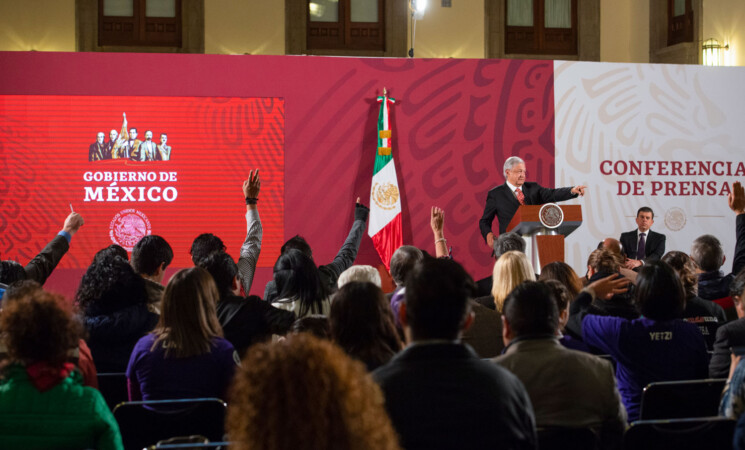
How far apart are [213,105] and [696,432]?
7.09m

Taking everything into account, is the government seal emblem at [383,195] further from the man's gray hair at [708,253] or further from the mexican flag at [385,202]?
the man's gray hair at [708,253]

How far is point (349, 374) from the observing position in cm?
107

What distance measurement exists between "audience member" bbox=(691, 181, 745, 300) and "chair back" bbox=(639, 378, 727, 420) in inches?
79.4

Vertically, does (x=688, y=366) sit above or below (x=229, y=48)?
below

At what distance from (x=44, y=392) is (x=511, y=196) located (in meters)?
6.39

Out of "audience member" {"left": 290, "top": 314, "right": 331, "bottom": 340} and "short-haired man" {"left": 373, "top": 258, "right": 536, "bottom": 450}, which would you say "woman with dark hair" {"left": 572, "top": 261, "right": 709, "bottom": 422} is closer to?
"audience member" {"left": 290, "top": 314, "right": 331, "bottom": 340}

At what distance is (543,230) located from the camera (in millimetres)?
7090

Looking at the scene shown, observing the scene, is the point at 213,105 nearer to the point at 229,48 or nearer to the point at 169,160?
the point at 169,160

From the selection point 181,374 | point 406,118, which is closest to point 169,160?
point 406,118

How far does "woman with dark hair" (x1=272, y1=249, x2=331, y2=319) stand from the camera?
4068 mm

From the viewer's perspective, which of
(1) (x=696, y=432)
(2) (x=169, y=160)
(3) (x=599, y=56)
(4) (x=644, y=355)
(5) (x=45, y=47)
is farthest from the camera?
(3) (x=599, y=56)

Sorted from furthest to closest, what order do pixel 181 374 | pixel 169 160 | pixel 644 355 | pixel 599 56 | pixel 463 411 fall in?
1. pixel 599 56
2. pixel 169 160
3. pixel 644 355
4. pixel 181 374
5. pixel 463 411

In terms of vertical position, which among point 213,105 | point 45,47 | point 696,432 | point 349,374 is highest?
point 45,47

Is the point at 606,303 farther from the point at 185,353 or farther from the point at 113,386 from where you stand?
the point at 113,386
